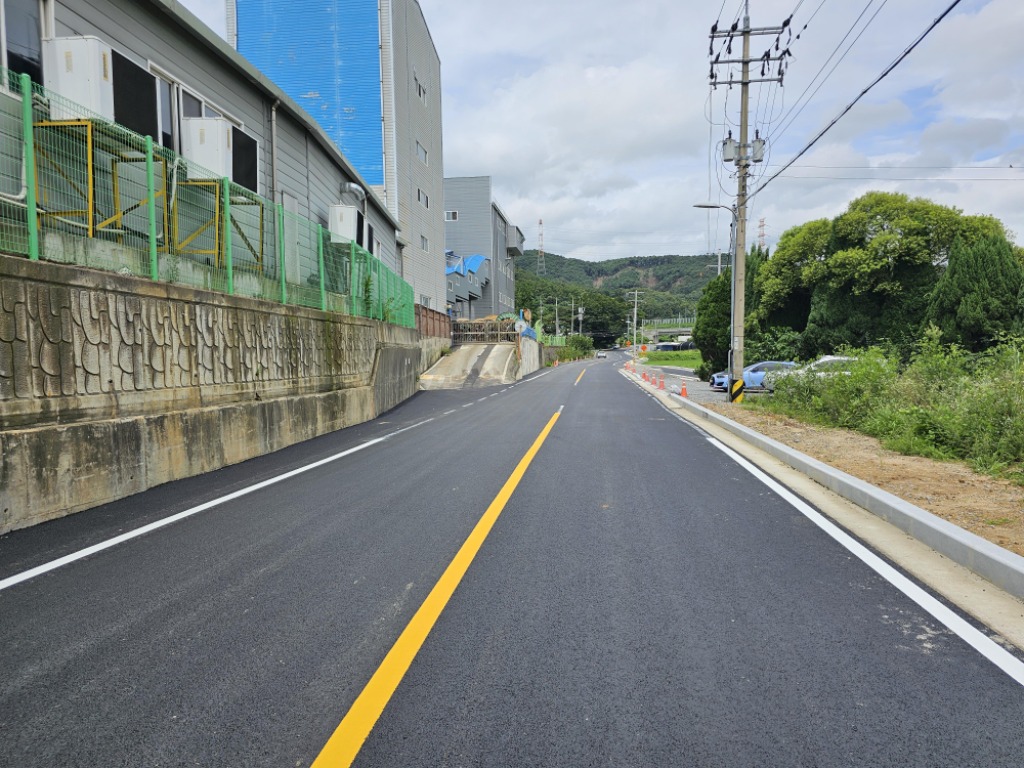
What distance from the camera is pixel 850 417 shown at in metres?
12.1

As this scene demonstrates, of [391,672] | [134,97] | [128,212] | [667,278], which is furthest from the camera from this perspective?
[667,278]

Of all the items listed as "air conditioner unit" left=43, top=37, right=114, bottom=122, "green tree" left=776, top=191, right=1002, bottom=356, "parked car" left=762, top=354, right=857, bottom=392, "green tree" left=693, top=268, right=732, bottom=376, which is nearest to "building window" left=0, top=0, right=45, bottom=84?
"air conditioner unit" left=43, top=37, right=114, bottom=122

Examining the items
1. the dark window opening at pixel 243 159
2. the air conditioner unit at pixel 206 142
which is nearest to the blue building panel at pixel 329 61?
the dark window opening at pixel 243 159

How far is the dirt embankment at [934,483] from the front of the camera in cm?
526

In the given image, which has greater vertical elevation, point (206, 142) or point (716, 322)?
point (206, 142)

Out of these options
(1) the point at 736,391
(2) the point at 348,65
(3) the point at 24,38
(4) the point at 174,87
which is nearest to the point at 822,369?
(1) the point at 736,391

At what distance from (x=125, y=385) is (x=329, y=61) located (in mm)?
26941

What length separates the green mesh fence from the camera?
642 cm

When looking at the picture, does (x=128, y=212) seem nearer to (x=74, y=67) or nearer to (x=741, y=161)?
(x=74, y=67)

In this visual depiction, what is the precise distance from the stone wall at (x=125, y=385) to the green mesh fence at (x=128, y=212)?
1.53ft

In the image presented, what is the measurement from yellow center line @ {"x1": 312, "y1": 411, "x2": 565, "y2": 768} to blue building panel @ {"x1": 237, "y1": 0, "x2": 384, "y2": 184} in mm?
27801

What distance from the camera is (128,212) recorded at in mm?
8242

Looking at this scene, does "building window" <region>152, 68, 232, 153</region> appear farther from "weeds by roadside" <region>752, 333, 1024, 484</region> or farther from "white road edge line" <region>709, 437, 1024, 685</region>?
"weeds by roadside" <region>752, 333, 1024, 484</region>

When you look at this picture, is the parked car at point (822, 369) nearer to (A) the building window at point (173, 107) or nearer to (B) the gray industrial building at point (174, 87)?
(B) the gray industrial building at point (174, 87)
